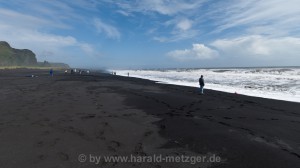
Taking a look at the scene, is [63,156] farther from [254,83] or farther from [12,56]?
[12,56]

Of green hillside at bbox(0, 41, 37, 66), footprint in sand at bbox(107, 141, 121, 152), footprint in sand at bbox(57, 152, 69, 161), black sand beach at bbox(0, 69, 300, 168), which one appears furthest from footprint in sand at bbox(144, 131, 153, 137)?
green hillside at bbox(0, 41, 37, 66)

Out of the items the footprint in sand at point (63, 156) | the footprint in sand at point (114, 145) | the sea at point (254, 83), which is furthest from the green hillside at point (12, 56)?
the footprint in sand at point (63, 156)

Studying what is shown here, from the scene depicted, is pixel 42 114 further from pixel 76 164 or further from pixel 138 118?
pixel 76 164

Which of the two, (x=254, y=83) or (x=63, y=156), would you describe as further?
(x=254, y=83)

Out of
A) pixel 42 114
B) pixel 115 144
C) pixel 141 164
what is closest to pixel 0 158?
pixel 115 144

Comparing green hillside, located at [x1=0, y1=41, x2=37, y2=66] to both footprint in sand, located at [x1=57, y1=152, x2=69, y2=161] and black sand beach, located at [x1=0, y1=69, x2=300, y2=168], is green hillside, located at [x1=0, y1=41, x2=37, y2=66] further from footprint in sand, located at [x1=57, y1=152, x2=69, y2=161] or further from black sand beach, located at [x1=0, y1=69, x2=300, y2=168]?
footprint in sand, located at [x1=57, y1=152, x2=69, y2=161]
